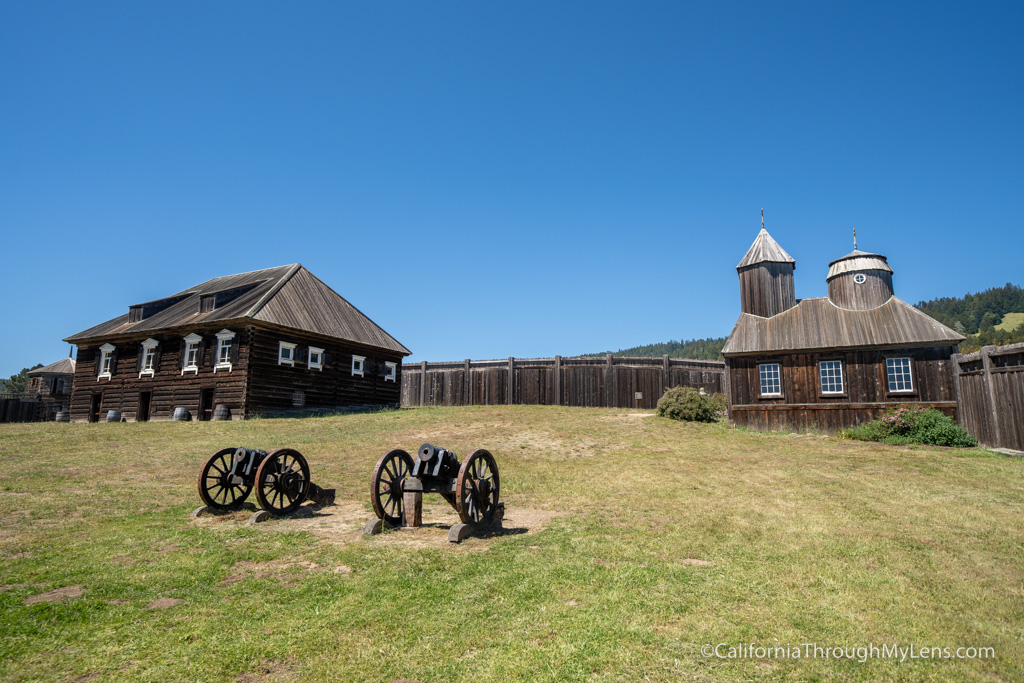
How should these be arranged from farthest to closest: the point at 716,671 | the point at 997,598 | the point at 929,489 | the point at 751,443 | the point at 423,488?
the point at 751,443 < the point at 929,489 < the point at 423,488 < the point at 997,598 < the point at 716,671

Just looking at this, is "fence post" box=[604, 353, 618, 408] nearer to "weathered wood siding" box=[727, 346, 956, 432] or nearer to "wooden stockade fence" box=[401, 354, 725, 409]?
"wooden stockade fence" box=[401, 354, 725, 409]

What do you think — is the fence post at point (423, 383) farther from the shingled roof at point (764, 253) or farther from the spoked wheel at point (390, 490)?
the spoked wheel at point (390, 490)

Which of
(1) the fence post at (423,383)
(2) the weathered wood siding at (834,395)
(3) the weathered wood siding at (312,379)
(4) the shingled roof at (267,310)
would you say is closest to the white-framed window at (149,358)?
(4) the shingled roof at (267,310)

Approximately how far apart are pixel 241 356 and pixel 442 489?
19.0 meters

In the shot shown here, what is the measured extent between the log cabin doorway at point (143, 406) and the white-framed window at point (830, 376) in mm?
29938

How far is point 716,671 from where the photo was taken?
14.0 ft

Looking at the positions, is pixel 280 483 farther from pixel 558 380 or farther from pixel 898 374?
pixel 898 374

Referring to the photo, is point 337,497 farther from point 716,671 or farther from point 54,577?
point 716,671

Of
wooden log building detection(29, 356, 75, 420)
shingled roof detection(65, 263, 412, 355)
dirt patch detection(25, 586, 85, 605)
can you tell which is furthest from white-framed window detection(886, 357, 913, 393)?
wooden log building detection(29, 356, 75, 420)

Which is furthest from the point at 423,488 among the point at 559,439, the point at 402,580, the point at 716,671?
the point at 559,439

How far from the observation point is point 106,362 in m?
28.8

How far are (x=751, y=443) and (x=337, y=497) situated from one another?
13.0 metres

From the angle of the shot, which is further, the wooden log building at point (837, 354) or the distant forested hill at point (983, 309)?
the distant forested hill at point (983, 309)

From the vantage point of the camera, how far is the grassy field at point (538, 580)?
4.47 meters
